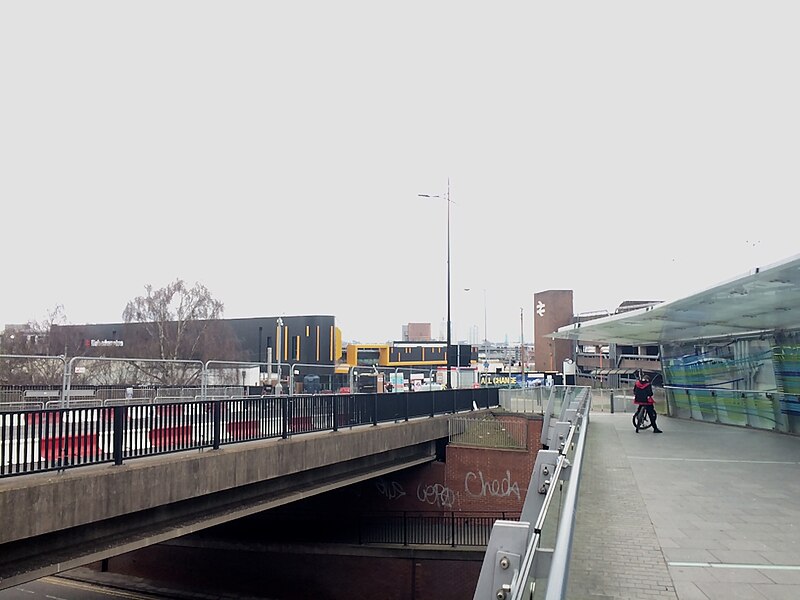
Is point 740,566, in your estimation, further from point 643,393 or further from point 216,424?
point 643,393

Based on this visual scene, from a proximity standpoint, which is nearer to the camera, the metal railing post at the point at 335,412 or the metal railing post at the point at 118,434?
the metal railing post at the point at 118,434

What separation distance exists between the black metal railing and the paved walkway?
6.05 meters

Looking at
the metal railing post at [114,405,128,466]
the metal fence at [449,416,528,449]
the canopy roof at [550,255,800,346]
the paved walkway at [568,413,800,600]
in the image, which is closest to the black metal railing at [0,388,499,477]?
the metal railing post at [114,405,128,466]

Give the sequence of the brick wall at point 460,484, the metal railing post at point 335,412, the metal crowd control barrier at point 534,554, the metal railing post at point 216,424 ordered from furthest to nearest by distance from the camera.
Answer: the brick wall at point 460,484 < the metal railing post at point 335,412 < the metal railing post at point 216,424 < the metal crowd control barrier at point 534,554

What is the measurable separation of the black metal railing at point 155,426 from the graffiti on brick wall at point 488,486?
5.92 m

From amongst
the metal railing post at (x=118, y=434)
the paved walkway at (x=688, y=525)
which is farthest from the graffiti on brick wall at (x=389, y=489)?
the metal railing post at (x=118, y=434)

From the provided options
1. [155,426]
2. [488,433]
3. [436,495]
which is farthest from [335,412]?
[488,433]

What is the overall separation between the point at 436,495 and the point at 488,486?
1.86 m

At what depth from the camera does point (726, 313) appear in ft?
49.6

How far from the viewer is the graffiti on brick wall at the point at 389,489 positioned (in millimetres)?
22594

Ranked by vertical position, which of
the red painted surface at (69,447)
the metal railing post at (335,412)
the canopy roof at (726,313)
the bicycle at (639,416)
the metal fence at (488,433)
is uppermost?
the canopy roof at (726,313)

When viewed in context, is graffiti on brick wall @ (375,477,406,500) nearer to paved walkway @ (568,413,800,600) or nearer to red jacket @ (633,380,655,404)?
red jacket @ (633,380,655,404)

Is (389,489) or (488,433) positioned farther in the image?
(488,433)

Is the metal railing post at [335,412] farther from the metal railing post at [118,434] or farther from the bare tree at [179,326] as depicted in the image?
the bare tree at [179,326]
